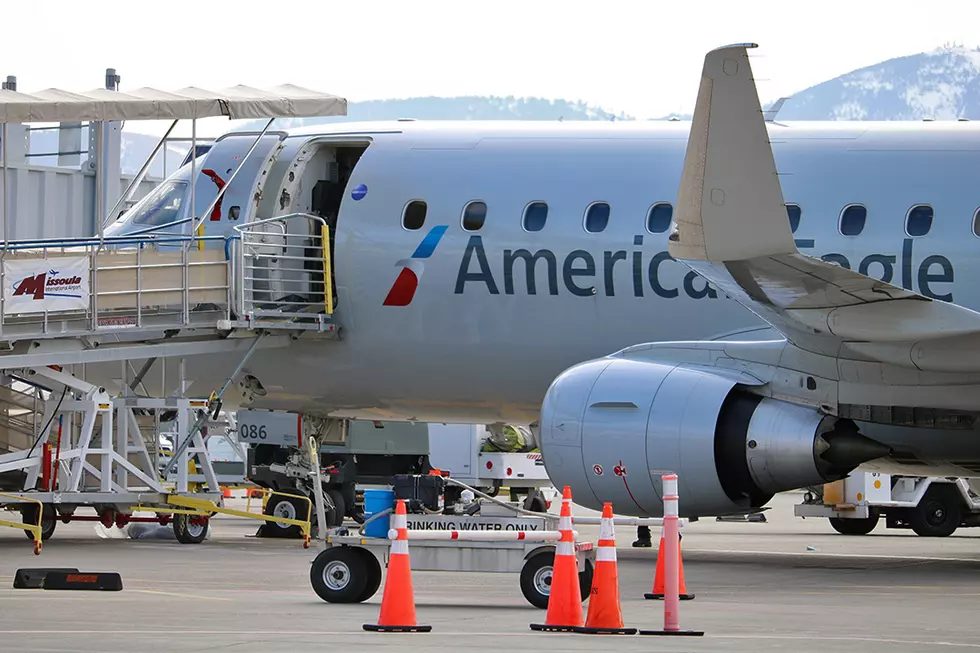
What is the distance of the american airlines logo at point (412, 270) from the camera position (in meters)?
19.9

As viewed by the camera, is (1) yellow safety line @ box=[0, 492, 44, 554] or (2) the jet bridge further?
(2) the jet bridge

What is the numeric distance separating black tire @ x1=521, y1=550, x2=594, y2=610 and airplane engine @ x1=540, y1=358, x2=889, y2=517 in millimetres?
3250

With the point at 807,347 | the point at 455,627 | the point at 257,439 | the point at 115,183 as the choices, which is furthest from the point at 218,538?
the point at 115,183

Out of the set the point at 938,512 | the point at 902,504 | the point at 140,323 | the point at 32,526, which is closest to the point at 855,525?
the point at 902,504

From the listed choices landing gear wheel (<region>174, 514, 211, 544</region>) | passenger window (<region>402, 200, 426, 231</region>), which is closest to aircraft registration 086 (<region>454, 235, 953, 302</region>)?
passenger window (<region>402, 200, 426, 231</region>)

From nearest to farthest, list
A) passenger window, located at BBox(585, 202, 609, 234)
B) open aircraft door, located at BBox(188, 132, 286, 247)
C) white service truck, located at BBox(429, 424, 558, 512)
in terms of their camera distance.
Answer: passenger window, located at BBox(585, 202, 609, 234) → open aircraft door, located at BBox(188, 132, 286, 247) → white service truck, located at BBox(429, 424, 558, 512)

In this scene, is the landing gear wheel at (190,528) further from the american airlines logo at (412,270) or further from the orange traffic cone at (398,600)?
the orange traffic cone at (398,600)

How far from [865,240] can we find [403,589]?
866 cm

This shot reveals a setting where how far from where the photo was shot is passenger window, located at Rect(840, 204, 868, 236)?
59.2 ft

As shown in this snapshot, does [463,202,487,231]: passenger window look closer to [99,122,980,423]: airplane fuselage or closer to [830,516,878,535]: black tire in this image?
[99,122,980,423]: airplane fuselage

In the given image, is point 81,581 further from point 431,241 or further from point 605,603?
point 431,241

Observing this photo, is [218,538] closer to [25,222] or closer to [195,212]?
[195,212]

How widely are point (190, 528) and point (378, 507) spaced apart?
8.43 meters

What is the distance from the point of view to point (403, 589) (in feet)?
36.7
